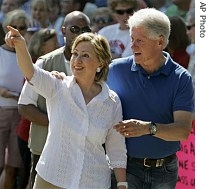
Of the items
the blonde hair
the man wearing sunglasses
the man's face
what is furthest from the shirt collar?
the man's face

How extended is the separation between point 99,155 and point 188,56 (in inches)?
97.9

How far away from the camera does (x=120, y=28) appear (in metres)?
7.07

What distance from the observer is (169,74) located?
445 cm

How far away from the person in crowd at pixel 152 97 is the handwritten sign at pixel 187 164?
1.72m

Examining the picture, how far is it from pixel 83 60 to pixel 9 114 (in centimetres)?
262

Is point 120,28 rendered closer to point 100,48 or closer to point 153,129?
point 100,48

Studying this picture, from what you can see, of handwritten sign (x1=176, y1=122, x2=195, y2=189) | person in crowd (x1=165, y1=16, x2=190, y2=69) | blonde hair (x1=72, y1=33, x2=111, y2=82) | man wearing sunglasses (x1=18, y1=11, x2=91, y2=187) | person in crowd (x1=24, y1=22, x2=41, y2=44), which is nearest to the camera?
blonde hair (x1=72, y1=33, x2=111, y2=82)

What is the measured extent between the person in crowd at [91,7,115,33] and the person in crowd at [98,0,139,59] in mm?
251

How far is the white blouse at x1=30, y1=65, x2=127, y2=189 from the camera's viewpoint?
13.5 feet

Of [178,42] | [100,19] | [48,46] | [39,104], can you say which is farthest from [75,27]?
[100,19]

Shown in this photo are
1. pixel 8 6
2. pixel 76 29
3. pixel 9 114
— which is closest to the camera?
pixel 76 29

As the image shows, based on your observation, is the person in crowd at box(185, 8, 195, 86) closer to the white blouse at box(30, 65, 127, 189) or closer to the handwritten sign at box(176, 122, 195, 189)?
the handwritten sign at box(176, 122, 195, 189)
